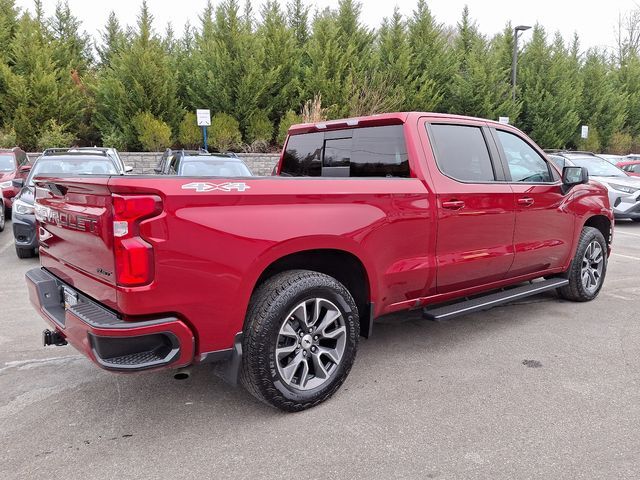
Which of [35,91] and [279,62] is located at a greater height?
[279,62]

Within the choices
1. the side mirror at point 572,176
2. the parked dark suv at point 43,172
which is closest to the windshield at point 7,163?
the parked dark suv at point 43,172

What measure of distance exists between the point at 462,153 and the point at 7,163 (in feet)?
37.9

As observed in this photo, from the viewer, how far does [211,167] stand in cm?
1039

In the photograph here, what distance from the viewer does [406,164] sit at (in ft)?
12.7

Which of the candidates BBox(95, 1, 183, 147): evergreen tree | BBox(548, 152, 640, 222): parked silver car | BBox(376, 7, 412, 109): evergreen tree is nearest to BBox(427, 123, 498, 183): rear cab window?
BBox(548, 152, 640, 222): parked silver car

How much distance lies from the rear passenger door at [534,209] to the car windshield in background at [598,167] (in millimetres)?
8930

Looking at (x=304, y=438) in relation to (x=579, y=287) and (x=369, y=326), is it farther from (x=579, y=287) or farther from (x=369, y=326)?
(x=579, y=287)

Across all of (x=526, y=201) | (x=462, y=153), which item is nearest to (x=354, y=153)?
(x=462, y=153)

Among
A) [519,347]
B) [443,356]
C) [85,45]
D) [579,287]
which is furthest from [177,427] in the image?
[85,45]

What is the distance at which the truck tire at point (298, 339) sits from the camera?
3.01 metres

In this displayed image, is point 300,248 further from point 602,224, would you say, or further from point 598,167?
point 598,167

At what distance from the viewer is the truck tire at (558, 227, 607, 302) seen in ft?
17.9

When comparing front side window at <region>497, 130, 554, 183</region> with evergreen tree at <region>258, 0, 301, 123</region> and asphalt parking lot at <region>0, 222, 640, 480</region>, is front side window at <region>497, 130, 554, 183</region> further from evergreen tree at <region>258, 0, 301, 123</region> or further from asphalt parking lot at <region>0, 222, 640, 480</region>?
evergreen tree at <region>258, 0, 301, 123</region>

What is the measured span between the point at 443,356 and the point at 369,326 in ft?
2.80
